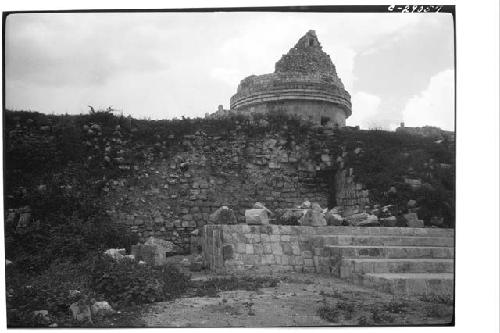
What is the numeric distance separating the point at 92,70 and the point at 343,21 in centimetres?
401

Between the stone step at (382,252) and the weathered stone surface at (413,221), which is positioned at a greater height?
the weathered stone surface at (413,221)

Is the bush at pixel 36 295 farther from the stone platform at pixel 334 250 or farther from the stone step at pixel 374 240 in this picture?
the stone step at pixel 374 240

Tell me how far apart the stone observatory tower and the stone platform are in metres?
7.18

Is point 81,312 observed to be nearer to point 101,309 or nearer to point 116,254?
point 101,309

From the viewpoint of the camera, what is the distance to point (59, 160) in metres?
11.6

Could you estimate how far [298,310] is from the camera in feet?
20.8

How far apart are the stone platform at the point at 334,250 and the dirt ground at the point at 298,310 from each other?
29.5 inches

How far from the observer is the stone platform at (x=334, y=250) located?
7.47 m


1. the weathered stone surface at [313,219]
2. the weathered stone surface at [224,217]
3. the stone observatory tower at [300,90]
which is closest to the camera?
the weathered stone surface at [313,219]

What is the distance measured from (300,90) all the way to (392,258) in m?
8.85

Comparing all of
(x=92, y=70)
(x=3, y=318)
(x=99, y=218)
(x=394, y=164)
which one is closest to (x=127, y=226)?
(x=99, y=218)

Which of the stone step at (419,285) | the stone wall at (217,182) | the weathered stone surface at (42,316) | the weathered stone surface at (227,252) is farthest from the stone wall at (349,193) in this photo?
the weathered stone surface at (42,316)

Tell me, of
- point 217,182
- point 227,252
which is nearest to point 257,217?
point 227,252

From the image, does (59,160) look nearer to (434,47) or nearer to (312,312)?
(312,312)
